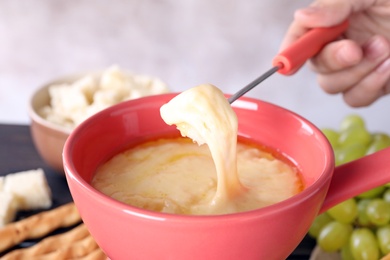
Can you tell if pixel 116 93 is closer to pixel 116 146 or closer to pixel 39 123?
pixel 39 123

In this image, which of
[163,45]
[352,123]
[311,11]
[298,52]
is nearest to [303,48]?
[298,52]

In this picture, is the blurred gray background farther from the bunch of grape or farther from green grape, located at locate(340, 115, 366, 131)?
the bunch of grape

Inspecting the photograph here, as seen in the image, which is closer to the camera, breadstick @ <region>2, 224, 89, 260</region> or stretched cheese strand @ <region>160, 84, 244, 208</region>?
stretched cheese strand @ <region>160, 84, 244, 208</region>

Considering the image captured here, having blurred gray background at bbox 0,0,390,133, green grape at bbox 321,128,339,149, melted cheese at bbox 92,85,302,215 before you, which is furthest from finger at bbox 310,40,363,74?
blurred gray background at bbox 0,0,390,133

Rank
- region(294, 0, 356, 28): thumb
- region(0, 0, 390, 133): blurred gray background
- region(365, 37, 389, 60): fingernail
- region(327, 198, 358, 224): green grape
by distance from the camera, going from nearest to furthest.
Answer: region(327, 198, 358, 224): green grape → region(294, 0, 356, 28): thumb → region(365, 37, 389, 60): fingernail → region(0, 0, 390, 133): blurred gray background

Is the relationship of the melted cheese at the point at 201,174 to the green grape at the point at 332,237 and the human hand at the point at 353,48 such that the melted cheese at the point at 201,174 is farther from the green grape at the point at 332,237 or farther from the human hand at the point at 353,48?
the human hand at the point at 353,48

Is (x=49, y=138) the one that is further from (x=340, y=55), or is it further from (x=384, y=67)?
(x=384, y=67)

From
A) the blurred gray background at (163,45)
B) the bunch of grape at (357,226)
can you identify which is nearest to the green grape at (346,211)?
the bunch of grape at (357,226)
